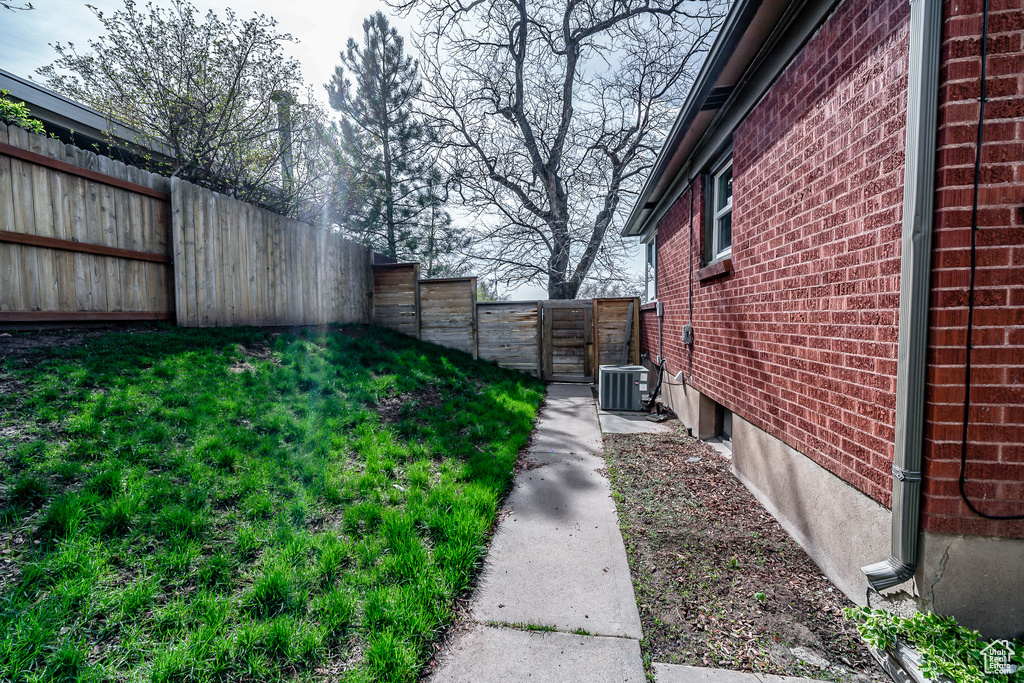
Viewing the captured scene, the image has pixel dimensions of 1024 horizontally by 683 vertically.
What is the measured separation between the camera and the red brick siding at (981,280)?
157cm

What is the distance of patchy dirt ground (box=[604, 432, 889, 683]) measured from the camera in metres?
1.72

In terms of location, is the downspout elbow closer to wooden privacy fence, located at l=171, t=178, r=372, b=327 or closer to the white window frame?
the white window frame

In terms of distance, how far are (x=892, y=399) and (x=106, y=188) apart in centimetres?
737

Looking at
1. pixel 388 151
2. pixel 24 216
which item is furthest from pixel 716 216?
pixel 388 151

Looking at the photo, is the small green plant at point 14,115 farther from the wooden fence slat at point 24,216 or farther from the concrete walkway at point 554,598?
the concrete walkway at point 554,598

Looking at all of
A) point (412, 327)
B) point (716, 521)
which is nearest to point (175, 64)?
point (412, 327)

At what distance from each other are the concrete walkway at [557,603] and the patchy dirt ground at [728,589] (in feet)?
0.31

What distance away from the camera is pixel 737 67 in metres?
3.40

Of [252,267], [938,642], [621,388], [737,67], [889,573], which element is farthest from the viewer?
[252,267]

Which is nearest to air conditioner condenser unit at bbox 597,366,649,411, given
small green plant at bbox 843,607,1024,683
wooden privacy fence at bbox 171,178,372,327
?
small green plant at bbox 843,607,1024,683

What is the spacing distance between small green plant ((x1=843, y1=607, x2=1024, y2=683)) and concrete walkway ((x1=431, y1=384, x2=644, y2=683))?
3.16ft

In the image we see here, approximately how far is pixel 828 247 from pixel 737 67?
2022mm

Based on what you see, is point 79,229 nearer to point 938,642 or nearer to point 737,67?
point 737,67

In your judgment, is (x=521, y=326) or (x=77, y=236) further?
(x=521, y=326)
